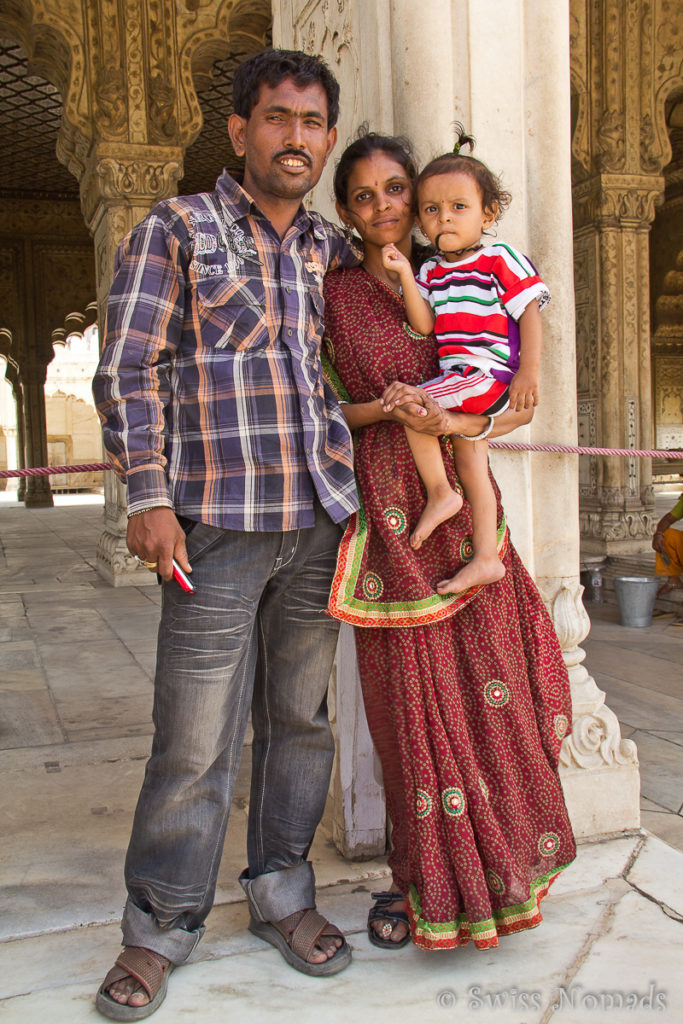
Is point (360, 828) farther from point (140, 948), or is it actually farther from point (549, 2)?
point (549, 2)

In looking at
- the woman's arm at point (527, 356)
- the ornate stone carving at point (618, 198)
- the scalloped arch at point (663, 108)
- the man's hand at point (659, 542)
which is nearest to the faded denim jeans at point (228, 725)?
the woman's arm at point (527, 356)

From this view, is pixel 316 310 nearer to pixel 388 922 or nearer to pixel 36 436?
pixel 388 922

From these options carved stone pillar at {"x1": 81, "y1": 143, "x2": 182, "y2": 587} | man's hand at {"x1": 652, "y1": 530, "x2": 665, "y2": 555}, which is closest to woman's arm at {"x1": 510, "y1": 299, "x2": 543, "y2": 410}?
man's hand at {"x1": 652, "y1": 530, "x2": 665, "y2": 555}

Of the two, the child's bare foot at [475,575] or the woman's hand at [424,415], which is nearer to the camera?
the woman's hand at [424,415]

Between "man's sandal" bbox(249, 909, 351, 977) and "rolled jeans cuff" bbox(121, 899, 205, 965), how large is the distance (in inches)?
8.4

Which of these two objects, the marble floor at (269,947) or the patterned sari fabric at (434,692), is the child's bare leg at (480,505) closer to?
the patterned sari fabric at (434,692)

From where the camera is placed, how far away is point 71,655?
4816mm

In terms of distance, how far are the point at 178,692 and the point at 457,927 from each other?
2.46 ft

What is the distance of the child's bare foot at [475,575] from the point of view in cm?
189

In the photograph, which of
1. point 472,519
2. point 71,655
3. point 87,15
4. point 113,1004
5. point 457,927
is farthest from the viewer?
point 87,15

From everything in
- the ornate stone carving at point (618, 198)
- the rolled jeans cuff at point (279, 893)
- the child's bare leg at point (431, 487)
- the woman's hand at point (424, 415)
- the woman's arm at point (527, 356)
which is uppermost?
the ornate stone carving at point (618, 198)

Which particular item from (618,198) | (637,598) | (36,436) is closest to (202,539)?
(637,598)

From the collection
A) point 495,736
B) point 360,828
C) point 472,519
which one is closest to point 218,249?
point 472,519

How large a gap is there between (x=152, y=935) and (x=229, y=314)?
124 centimetres
